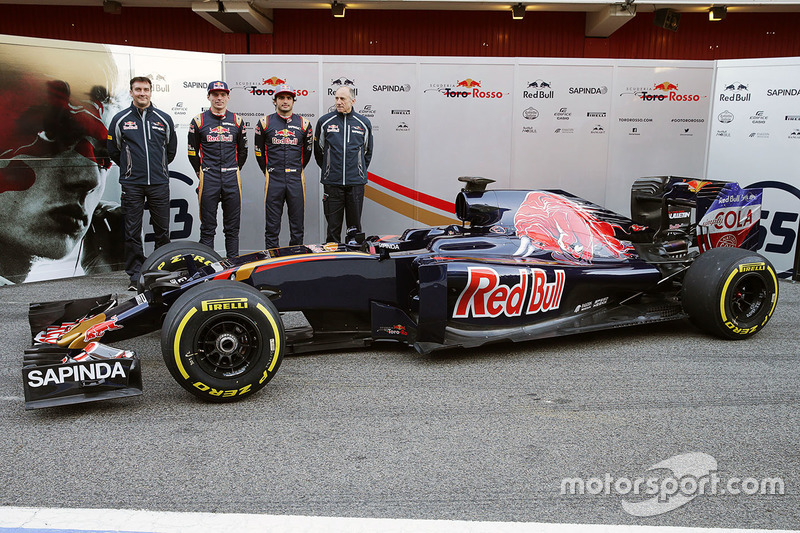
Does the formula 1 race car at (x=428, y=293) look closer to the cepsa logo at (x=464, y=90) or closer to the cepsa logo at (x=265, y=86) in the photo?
the cepsa logo at (x=464, y=90)

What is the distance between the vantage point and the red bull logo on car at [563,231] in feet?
16.2

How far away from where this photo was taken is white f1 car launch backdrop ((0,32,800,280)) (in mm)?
8094

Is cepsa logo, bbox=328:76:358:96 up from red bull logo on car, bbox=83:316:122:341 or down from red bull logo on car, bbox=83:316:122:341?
up

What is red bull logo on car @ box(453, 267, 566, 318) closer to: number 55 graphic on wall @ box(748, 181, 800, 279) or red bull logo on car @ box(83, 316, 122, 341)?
red bull logo on car @ box(83, 316, 122, 341)

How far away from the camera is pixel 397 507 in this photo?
107 inches

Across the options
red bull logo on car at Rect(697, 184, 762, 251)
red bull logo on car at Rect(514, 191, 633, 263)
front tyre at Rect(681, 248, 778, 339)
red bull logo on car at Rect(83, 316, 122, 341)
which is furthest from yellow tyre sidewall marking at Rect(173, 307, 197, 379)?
red bull logo on car at Rect(697, 184, 762, 251)

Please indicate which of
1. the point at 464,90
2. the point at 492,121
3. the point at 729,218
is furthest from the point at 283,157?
the point at 729,218

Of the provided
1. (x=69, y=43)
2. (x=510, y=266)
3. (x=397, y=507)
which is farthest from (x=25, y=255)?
(x=397, y=507)

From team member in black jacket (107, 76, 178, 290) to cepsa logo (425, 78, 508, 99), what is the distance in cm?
333

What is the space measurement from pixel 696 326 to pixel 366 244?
2644mm

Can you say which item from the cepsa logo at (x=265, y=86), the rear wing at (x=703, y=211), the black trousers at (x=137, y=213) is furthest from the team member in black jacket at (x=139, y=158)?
the rear wing at (x=703, y=211)

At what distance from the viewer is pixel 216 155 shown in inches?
278

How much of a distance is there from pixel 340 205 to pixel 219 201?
1332mm

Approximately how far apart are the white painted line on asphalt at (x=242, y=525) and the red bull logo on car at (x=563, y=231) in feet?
8.24
